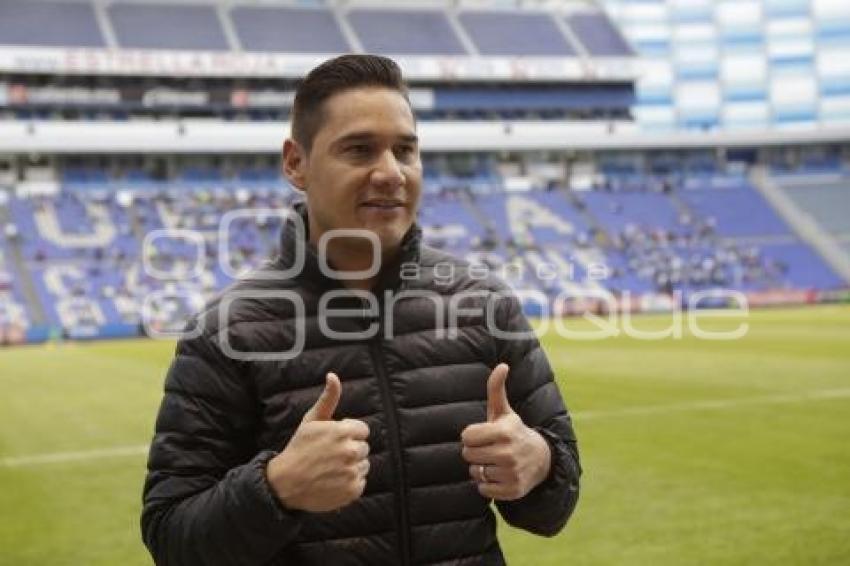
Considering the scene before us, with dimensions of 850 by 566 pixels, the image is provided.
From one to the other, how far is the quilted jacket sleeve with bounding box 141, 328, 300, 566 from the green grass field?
5324mm

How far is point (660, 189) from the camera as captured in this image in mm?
63469

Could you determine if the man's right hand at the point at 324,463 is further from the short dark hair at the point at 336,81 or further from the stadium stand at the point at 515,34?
the stadium stand at the point at 515,34

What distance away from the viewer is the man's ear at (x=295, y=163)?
9.46 ft

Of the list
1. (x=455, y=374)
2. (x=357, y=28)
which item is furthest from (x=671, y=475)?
(x=357, y=28)

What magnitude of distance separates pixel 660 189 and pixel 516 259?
15.2 metres

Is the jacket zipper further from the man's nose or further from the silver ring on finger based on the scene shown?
the man's nose

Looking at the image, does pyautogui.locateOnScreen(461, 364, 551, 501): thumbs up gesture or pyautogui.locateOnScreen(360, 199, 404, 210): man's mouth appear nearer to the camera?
pyautogui.locateOnScreen(461, 364, 551, 501): thumbs up gesture

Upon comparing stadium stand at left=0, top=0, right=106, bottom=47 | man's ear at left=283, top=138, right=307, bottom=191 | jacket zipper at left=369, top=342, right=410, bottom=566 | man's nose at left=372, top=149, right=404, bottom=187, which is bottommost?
jacket zipper at left=369, top=342, right=410, bottom=566

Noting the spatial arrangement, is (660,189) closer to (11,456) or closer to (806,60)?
(806,60)

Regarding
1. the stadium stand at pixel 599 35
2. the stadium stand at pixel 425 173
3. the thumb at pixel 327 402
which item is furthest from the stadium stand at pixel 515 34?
the thumb at pixel 327 402

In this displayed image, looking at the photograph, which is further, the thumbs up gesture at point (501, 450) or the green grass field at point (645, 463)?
the green grass field at point (645, 463)

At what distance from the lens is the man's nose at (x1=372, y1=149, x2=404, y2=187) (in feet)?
8.85

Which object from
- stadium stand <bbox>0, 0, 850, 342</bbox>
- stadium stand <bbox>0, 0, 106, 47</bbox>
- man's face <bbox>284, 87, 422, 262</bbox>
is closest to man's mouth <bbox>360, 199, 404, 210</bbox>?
man's face <bbox>284, 87, 422, 262</bbox>

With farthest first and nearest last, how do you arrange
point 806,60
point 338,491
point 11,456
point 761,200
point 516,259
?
A: point 806,60, point 761,200, point 516,259, point 11,456, point 338,491
